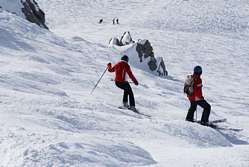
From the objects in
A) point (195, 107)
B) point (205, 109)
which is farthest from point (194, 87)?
point (205, 109)

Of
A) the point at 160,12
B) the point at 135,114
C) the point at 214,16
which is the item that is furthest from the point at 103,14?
the point at 135,114

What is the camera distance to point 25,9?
27.4 m

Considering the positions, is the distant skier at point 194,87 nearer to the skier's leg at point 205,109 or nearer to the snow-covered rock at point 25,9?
the skier's leg at point 205,109

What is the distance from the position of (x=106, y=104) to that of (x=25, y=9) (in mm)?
16572

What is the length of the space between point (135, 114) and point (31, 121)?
14.7 ft

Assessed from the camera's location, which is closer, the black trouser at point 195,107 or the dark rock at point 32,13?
the black trouser at point 195,107

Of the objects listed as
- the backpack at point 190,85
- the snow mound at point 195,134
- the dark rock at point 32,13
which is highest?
the dark rock at point 32,13

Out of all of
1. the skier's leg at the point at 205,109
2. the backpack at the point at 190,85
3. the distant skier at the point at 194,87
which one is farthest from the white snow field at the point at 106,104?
the backpack at the point at 190,85

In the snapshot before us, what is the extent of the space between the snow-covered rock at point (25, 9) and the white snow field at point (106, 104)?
260 cm

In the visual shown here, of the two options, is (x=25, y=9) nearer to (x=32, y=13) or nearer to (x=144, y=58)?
(x=32, y=13)

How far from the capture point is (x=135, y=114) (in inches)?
475

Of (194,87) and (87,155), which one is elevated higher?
(194,87)

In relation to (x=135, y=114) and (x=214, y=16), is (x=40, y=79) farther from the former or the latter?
(x=214, y=16)

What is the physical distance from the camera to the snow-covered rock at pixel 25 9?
26.1 meters
